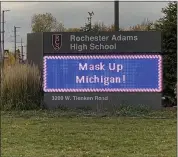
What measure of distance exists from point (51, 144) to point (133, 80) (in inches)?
230

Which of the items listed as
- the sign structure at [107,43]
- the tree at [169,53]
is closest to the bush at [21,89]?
the sign structure at [107,43]

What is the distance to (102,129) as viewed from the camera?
9336mm

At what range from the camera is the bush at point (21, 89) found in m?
13.0

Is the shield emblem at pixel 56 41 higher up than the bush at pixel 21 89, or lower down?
higher up

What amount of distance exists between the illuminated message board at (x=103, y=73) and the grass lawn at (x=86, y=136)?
184cm

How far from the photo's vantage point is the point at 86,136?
8.47 m

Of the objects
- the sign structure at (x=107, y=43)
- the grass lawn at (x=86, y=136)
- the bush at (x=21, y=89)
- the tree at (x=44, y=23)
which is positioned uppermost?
the tree at (x=44, y=23)

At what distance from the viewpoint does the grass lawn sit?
705cm

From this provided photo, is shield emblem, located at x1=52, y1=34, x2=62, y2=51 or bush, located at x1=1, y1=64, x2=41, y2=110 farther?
shield emblem, located at x1=52, y1=34, x2=62, y2=51

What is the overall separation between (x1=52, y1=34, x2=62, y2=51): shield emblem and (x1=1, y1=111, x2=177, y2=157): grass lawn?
245 cm

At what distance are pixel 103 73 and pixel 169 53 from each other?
3.33m

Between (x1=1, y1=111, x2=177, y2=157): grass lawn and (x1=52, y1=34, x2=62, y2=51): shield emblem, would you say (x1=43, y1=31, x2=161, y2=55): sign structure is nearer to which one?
(x1=52, y1=34, x2=62, y2=51): shield emblem

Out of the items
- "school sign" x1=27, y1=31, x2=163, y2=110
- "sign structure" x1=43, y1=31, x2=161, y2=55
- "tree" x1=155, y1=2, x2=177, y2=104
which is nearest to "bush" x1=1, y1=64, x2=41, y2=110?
"school sign" x1=27, y1=31, x2=163, y2=110

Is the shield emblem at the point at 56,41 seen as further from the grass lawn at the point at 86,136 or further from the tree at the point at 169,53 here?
the tree at the point at 169,53
